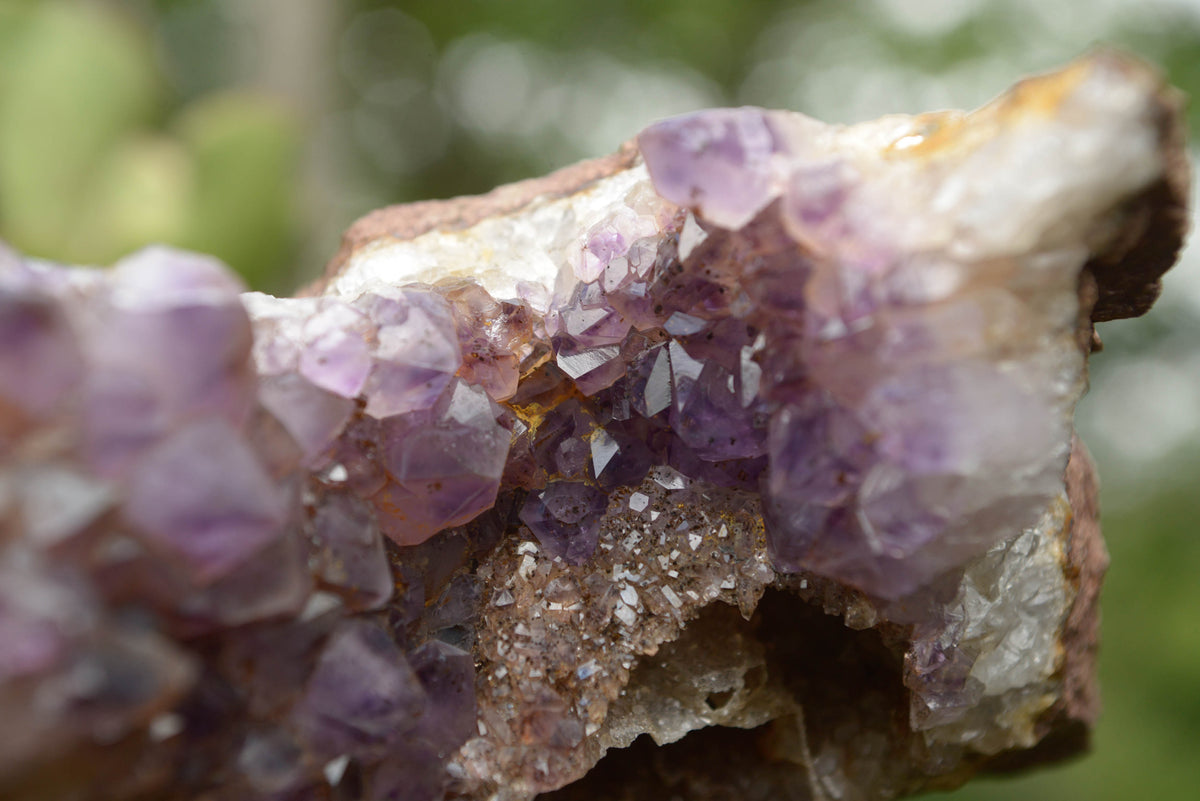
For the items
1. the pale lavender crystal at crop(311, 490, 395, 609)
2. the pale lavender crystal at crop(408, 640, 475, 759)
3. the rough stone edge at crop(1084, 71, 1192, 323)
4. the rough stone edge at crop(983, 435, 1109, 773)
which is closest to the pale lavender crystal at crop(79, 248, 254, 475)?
the pale lavender crystal at crop(311, 490, 395, 609)

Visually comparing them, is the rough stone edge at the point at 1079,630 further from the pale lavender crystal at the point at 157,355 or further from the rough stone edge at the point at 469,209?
the pale lavender crystal at the point at 157,355

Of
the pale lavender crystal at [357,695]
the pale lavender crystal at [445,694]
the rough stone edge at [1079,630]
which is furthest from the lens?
the rough stone edge at [1079,630]

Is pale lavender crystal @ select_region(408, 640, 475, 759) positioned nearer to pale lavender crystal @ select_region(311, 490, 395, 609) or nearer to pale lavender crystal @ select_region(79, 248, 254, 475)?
pale lavender crystal @ select_region(311, 490, 395, 609)

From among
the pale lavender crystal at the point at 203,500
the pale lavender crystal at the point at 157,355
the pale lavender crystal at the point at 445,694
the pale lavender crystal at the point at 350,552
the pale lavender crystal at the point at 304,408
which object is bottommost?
the pale lavender crystal at the point at 445,694

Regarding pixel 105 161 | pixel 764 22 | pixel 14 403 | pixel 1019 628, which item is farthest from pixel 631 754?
pixel 764 22

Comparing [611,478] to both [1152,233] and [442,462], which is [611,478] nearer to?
[442,462]

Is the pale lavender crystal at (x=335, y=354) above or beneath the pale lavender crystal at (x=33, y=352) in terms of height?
beneath

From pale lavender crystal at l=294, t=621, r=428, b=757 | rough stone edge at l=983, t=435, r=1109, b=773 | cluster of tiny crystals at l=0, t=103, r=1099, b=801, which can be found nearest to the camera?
cluster of tiny crystals at l=0, t=103, r=1099, b=801

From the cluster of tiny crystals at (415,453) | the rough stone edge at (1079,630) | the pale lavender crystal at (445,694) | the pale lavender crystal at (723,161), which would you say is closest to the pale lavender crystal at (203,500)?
the cluster of tiny crystals at (415,453)
